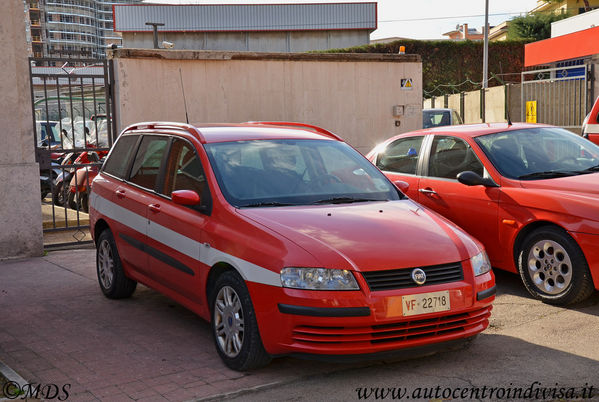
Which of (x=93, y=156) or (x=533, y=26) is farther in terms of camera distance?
(x=533, y=26)

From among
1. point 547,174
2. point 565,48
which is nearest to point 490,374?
point 547,174

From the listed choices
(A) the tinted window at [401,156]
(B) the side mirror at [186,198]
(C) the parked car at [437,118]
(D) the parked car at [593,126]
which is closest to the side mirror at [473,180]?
(A) the tinted window at [401,156]

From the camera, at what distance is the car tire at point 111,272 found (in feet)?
22.2

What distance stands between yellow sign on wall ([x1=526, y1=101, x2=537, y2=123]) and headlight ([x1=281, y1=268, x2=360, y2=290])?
57.6 feet

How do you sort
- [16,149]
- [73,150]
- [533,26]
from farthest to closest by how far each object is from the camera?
[533,26]
[73,150]
[16,149]

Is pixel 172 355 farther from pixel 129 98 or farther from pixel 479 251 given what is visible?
pixel 129 98

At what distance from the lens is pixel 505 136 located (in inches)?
287

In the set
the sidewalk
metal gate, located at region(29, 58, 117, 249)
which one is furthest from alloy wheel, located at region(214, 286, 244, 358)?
metal gate, located at region(29, 58, 117, 249)

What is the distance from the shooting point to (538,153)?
7051mm

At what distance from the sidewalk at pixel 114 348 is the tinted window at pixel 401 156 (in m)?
2.94

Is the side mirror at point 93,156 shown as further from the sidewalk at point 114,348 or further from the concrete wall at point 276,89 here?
the sidewalk at point 114,348

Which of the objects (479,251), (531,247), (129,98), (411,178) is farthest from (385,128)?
(479,251)

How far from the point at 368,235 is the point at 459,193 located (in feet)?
9.04

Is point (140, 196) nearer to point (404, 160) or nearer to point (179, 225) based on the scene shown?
point (179, 225)
